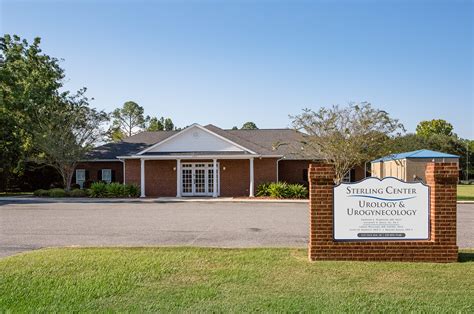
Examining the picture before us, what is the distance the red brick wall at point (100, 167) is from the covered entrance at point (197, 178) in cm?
576

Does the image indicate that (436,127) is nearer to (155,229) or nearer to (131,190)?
(131,190)

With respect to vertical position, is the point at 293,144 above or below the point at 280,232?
above

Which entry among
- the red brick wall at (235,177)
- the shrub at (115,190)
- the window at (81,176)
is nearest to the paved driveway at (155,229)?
the shrub at (115,190)

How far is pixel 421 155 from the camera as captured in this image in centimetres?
2833

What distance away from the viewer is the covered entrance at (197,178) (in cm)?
3052

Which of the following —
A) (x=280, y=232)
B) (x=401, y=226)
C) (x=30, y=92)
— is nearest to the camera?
(x=401, y=226)

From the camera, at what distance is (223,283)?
6875 millimetres

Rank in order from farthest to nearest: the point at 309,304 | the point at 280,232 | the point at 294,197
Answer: the point at 294,197 < the point at 280,232 < the point at 309,304

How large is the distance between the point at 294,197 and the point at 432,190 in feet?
63.0

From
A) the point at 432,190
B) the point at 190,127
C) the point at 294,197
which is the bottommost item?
the point at 294,197

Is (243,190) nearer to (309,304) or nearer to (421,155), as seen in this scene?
(421,155)

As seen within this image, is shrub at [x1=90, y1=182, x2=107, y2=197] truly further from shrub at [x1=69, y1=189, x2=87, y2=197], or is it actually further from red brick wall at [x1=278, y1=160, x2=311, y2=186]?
red brick wall at [x1=278, y1=160, x2=311, y2=186]

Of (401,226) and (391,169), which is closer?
(401,226)

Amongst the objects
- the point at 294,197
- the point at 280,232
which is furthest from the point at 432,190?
the point at 294,197
